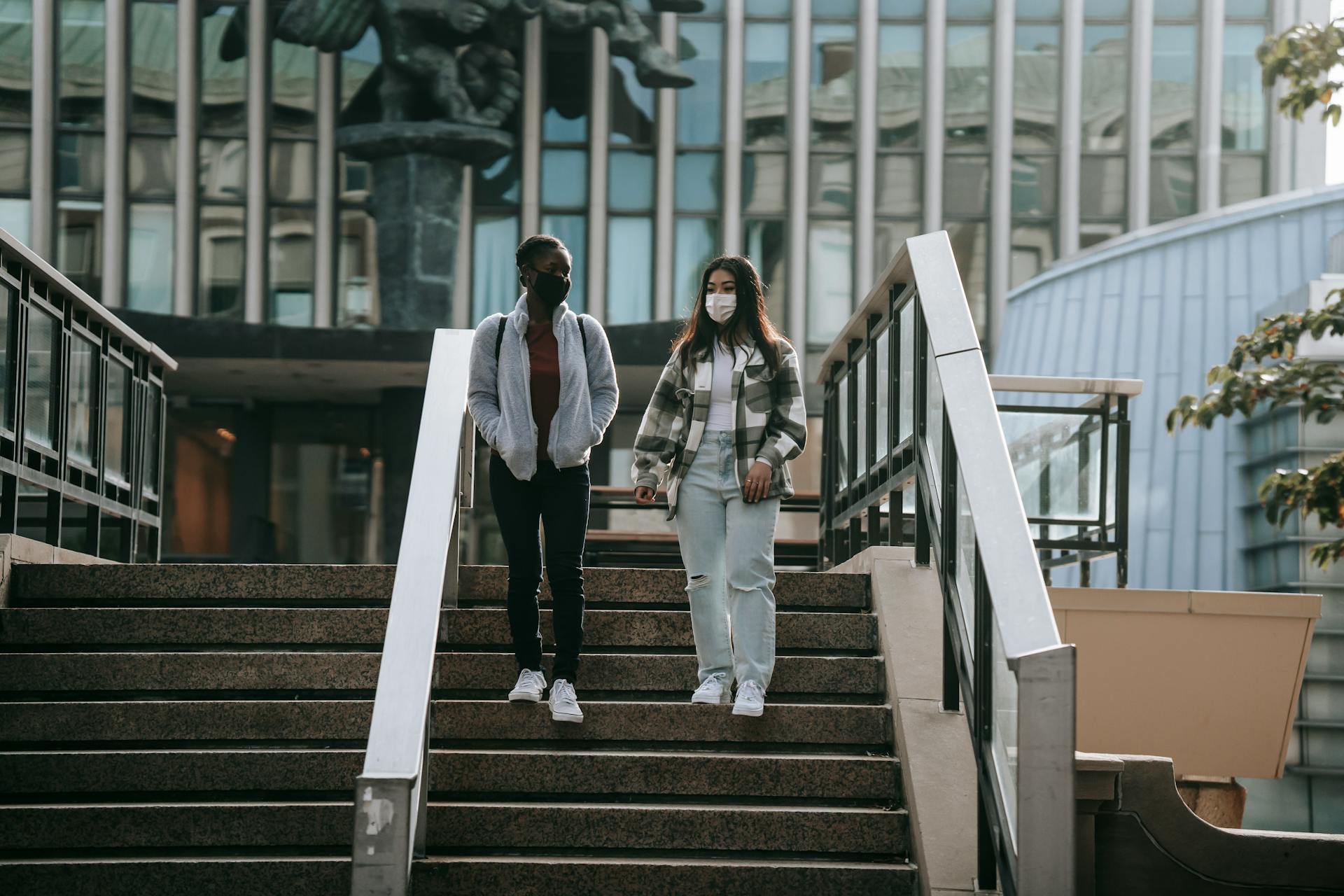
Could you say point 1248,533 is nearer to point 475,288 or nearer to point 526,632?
point 526,632

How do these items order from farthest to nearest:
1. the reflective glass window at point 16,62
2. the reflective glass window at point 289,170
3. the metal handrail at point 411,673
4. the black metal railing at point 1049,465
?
the reflective glass window at point 289,170 < the reflective glass window at point 16,62 < the black metal railing at point 1049,465 < the metal handrail at point 411,673

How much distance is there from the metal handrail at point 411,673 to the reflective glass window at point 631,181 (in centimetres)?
1961

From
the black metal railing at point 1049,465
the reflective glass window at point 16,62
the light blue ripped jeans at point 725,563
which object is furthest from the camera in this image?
the reflective glass window at point 16,62

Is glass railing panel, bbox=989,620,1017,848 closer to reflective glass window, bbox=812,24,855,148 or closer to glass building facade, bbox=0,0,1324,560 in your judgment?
glass building facade, bbox=0,0,1324,560

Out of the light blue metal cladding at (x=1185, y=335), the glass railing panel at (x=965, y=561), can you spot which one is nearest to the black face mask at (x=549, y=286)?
the glass railing panel at (x=965, y=561)

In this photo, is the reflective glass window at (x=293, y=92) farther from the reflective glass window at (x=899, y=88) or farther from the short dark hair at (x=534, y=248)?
the short dark hair at (x=534, y=248)

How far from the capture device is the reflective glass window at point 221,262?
79.8 ft

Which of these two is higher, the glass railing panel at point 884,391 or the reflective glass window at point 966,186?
the reflective glass window at point 966,186

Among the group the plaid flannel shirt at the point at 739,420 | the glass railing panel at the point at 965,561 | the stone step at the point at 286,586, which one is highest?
the plaid flannel shirt at the point at 739,420

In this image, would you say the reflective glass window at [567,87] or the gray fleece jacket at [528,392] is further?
the reflective glass window at [567,87]

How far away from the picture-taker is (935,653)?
5.43 metres

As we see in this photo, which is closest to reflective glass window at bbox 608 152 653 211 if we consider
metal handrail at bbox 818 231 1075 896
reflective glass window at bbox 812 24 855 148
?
reflective glass window at bbox 812 24 855 148

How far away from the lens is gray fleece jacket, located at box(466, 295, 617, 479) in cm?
536

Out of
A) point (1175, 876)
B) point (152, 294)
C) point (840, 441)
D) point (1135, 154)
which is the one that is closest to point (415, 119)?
point (152, 294)
